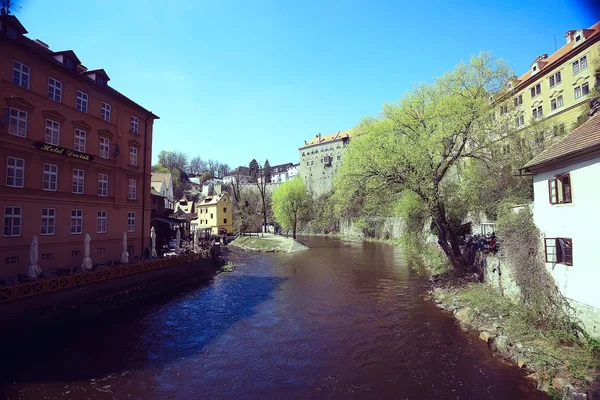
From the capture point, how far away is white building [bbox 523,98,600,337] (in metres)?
9.33

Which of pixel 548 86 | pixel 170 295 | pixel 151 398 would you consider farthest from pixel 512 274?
pixel 548 86

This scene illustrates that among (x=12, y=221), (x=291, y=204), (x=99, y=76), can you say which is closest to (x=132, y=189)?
(x=99, y=76)

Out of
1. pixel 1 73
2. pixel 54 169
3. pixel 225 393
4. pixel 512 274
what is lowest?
pixel 225 393

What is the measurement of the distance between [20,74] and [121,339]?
44.6 feet

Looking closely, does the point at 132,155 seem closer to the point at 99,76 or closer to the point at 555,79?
the point at 99,76

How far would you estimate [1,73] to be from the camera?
47.4ft

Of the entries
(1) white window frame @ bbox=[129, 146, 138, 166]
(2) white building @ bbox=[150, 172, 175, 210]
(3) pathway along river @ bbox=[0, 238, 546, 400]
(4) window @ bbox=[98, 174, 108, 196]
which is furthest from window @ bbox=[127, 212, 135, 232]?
(2) white building @ bbox=[150, 172, 175, 210]

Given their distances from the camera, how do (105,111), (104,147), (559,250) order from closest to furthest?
(559,250) < (104,147) < (105,111)

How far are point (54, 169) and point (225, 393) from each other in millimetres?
15490

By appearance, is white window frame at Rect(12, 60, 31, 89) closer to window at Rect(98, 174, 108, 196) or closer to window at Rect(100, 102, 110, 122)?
window at Rect(100, 102, 110, 122)

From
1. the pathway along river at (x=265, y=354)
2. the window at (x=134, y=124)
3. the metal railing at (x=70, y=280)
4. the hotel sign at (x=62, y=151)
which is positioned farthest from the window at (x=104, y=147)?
the pathway along river at (x=265, y=354)

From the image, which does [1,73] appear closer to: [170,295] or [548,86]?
[170,295]

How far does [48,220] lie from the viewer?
1680cm

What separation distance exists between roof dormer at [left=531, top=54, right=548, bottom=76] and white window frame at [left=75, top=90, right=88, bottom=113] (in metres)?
41.8
